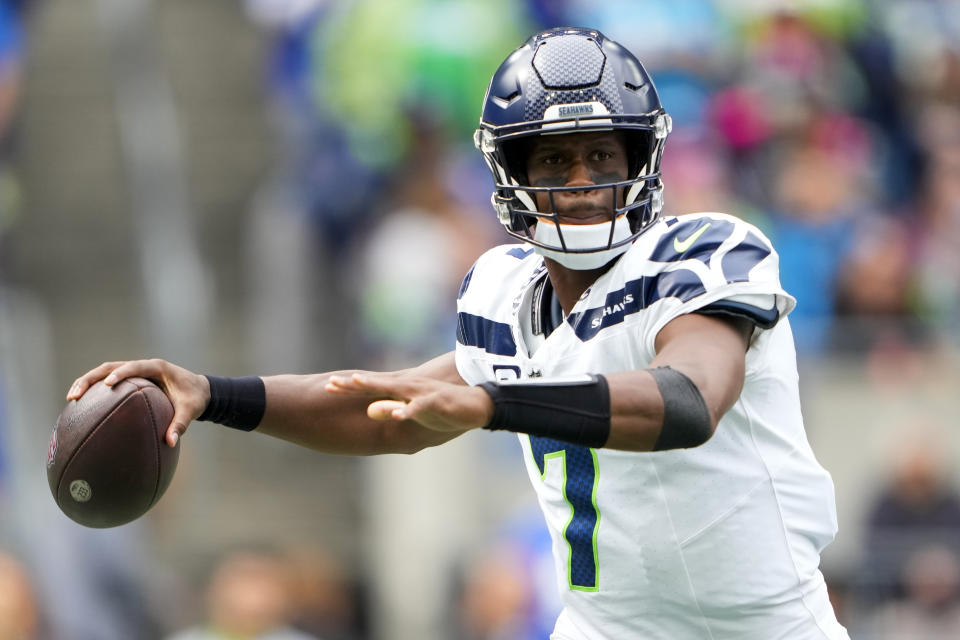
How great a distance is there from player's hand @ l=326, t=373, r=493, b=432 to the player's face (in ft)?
2.47

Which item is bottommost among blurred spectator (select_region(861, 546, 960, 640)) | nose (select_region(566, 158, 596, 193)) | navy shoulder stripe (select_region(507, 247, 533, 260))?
blurred spectator (select_region(861, 546, 960, 640))

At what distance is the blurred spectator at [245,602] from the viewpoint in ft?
20.9

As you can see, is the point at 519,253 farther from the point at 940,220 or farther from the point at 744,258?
the point at 940,220

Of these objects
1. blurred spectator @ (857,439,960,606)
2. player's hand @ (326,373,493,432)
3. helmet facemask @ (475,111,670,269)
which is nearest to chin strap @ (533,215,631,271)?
helmet facemask @ (475,111,670,269)

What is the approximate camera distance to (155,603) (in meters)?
7.04

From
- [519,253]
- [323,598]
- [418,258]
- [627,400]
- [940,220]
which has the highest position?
[519,253]

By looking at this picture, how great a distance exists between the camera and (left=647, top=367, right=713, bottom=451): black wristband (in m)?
→ 2.66

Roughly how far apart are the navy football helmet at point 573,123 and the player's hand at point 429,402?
0.72 meters

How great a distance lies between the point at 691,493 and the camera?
10.3 ft

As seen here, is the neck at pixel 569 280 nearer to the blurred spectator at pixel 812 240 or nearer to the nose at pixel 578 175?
the nose at pixel 578 175

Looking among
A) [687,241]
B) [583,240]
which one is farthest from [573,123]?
[687,241]

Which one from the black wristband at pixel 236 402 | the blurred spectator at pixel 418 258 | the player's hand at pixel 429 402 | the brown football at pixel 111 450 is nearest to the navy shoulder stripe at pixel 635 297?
the player's hand at pixel 429 402

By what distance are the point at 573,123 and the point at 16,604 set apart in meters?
4.31

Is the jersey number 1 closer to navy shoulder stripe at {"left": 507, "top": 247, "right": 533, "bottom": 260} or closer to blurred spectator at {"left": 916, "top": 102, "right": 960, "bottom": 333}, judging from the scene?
navy shoulder stripe at {"left": 507, "top": 247, "right": 533, "bottom": 260}
